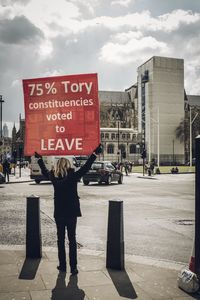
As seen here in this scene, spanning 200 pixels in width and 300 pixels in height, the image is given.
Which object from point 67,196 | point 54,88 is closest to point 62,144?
point 67,196

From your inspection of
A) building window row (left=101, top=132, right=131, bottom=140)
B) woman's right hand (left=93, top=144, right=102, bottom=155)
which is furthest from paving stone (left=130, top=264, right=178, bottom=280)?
building window row (left=101, top=132, right=131, bottom=140)

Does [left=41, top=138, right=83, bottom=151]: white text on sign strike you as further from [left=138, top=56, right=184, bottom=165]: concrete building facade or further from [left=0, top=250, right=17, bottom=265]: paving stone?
[left=138, top=56, right=184, bottom=165]: concrete building facade

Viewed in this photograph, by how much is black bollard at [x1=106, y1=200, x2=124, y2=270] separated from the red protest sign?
1.00 metres

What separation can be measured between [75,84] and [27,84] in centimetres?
76

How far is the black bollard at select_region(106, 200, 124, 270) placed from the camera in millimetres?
5172

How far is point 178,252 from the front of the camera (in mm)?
6484

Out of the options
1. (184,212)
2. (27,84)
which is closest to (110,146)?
(184,212)

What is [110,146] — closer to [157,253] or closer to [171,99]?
[171,99]

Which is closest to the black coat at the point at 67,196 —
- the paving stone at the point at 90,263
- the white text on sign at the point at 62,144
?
the white text on sign at the point at 62,144

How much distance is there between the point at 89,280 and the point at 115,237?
2.47 feet

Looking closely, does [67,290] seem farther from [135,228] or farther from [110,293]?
[135,228]

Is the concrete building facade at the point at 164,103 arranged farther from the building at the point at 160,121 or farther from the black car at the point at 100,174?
the black car at the point at 100,174

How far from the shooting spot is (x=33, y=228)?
573cm

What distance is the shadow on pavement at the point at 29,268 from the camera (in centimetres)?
483
